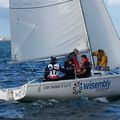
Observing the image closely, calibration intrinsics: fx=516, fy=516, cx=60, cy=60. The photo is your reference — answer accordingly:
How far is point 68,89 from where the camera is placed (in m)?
19.0

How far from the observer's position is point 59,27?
20.6 metres

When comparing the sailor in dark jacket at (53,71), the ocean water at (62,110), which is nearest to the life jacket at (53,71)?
the sailor in dark jacket at (53,71)

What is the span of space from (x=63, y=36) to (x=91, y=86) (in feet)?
8.21

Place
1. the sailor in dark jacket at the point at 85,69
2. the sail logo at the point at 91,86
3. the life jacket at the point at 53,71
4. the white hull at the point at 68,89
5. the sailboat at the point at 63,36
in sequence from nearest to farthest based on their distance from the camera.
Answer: the white hull at the point at 68,89
the sail logo at the point at 91,86
the sailboat at the point at 63,36
the life jacket at the point at 53,71
the sailor in dark jacket at the point at 85,69

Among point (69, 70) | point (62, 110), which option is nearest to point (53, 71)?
point (69, 70)

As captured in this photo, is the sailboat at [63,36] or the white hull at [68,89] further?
the sailboat at [63,36]

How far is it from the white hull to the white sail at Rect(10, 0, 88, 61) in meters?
1.72

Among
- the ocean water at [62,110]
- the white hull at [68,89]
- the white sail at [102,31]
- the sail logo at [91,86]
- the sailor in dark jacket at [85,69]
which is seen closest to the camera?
the ocean water at [62,110]

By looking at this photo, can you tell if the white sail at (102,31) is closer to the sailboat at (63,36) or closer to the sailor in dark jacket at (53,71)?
the sailboat at (63,36)

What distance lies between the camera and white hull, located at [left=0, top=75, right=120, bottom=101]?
1858 cm

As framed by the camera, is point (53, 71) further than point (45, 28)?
No

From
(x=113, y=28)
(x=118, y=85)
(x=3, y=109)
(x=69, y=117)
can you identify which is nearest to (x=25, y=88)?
(x=3, y=109)

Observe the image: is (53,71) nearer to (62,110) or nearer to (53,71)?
(53,71)

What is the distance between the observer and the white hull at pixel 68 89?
18578 millimetres
